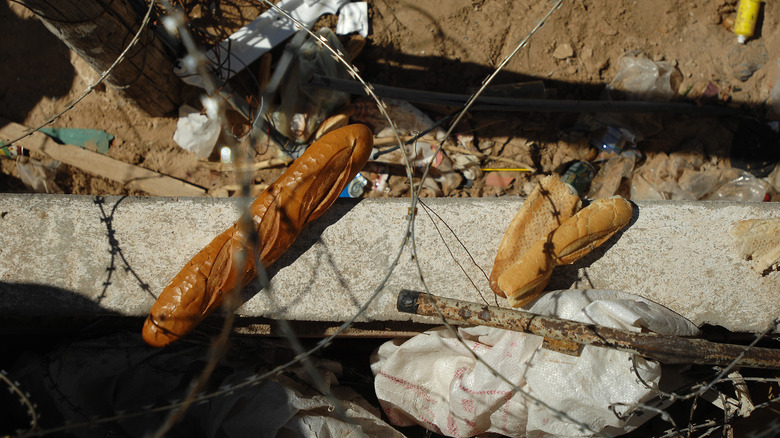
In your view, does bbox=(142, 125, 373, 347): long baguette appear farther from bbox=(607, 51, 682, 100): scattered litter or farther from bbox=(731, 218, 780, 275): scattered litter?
bbox=(607, 51, 682, 100): scattered litter

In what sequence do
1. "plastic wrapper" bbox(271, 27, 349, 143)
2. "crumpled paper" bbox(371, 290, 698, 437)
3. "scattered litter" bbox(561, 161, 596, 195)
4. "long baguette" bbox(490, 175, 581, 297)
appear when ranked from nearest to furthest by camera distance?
1. "crumpled paper" bbox(371, 290, 698, 437)
2. "long baguette" bbox(490, 175, 581, 297)
3. "plastic wrapper" bbox(271, 27, 349, 143)
4. "scattered litter" bbox(561, 161, 596, 195)

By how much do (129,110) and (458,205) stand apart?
10.6 feet

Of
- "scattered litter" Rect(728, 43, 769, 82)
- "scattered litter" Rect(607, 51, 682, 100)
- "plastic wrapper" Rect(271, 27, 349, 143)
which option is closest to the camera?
"plastic wrapper" Rect(271, 27, 349, 143)

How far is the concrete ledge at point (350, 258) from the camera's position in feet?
8.88

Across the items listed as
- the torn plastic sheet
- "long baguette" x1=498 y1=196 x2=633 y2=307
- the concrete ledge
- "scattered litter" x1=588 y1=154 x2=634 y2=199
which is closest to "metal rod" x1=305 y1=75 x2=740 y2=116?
"scattered litter" x1=588 y1=154 x2=634 y2=199

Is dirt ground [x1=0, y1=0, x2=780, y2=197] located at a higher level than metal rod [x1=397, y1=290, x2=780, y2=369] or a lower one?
higher

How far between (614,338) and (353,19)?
11.5 feet

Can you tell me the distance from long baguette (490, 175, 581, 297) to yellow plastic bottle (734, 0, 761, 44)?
10.4 ft

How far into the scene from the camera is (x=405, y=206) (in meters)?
2.82

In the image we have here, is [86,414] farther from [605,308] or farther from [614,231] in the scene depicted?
[614,231]

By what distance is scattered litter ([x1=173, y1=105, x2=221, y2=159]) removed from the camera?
401cm

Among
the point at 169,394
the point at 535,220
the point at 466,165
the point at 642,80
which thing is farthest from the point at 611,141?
the point at 169,394

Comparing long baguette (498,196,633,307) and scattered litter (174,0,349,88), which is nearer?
long baguette (498,196,633,307)

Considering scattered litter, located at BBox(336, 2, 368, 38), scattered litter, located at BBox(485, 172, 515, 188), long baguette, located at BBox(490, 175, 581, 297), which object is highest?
scattered litter, located at BBox(336, 2, 368, 38)
